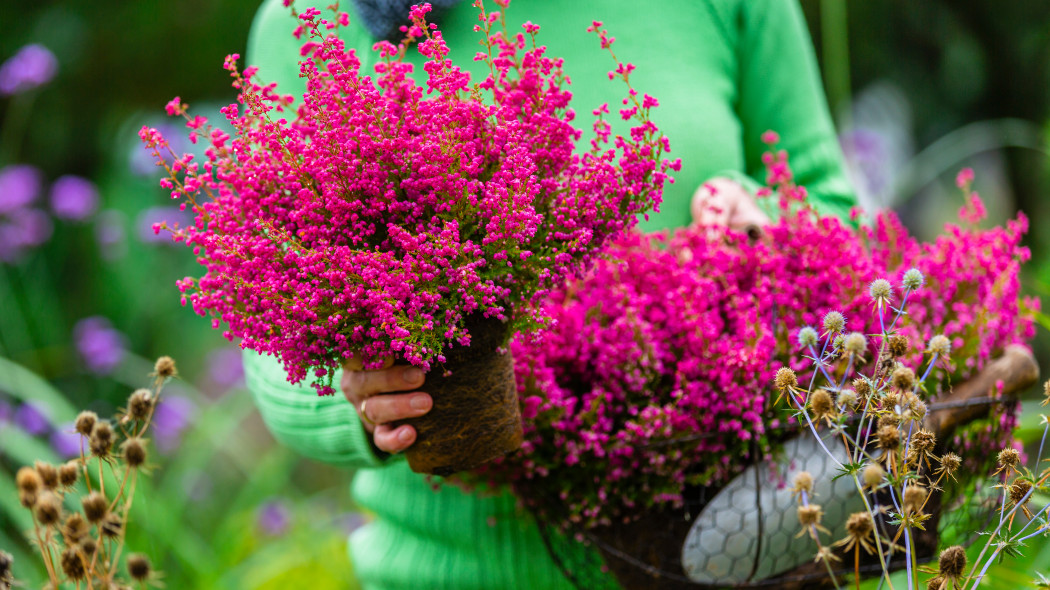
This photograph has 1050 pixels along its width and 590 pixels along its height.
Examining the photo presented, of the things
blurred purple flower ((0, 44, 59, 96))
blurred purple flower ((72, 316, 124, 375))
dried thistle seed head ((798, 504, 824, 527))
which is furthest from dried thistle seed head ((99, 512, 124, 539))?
blurred purple flower ((72, 316, 124, 375))

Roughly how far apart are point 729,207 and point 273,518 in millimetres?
2069

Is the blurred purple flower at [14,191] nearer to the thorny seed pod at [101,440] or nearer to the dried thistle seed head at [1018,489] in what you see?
the thorny seed pod at [101,440]

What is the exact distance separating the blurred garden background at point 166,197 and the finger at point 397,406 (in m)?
1.67

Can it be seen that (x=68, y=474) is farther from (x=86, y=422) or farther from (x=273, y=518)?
(x=273, y=518)

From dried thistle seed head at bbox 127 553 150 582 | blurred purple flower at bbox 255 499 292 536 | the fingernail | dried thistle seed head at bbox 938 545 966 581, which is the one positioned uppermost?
the fingernail

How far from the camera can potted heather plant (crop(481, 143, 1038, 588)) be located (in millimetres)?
794

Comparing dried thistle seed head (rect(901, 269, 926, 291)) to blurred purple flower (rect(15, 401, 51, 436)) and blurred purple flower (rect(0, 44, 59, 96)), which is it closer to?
blurred purple flower (rect(0, 44, 59, 96))

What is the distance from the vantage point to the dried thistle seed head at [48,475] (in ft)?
1.97

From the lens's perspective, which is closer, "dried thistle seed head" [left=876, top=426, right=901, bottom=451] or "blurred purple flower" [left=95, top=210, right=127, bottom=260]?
"dried thistle seed head" [left=876, top=426, right=901, bottom=451]

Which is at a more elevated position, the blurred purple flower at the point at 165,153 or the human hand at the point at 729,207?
the blurred purple flower at the point at 165,153

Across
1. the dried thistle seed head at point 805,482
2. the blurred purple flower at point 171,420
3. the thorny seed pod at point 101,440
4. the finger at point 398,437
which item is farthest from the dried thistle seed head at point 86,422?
the blurred purple flower at point 171,420

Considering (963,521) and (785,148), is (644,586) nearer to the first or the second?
(963,521)

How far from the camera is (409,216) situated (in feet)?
2.09

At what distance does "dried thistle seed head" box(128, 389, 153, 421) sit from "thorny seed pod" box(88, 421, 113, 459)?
30 mm
